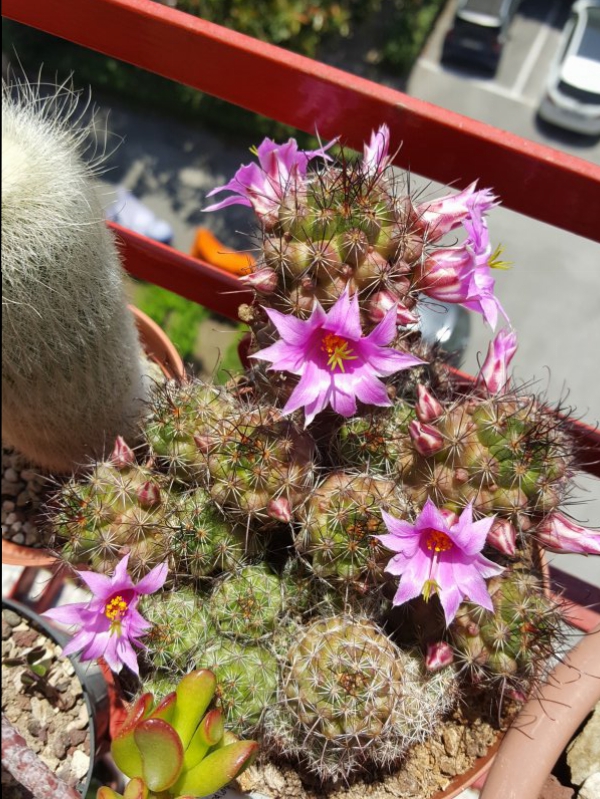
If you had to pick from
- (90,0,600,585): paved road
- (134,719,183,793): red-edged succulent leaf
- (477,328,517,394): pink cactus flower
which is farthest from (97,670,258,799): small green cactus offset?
(90,0,600,585): paved road

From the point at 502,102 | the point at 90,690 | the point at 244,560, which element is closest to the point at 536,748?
the point at 244,560

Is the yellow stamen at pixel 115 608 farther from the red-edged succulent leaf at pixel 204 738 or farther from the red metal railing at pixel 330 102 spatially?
the red metal railing at pixel 330 102

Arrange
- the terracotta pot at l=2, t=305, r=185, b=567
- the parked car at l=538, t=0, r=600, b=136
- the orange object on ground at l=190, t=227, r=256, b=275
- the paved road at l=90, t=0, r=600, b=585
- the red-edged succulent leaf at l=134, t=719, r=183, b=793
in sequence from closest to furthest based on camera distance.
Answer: the red-edged succulent leaf at l=134, t=719, r=183, b=793, the terracotta pot at l=2, t=305, r=185, b=567, the orange object on ground at l=190, t=227, r=256, b=275, the paved road at l=90, t=0, r=600, b=585, the parked car at l=538, t=0, r=600, b=136

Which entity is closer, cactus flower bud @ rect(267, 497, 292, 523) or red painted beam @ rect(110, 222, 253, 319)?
cactus flower bud @ rect(267, 497, 292, 523)

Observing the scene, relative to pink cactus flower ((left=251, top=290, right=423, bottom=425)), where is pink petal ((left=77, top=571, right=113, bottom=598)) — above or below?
below

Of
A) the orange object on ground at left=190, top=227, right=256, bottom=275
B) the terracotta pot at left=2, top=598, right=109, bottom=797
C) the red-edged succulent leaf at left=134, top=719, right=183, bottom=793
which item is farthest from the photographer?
the orange object on ground at left=190, top=227, right=256, bottom=275

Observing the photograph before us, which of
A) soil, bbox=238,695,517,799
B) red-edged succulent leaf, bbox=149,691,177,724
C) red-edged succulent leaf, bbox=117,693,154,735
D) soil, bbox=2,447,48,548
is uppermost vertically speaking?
red-edged succulent leaf, bbox=149,691,177,724

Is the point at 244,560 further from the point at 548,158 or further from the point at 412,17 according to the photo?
the point at 412,17

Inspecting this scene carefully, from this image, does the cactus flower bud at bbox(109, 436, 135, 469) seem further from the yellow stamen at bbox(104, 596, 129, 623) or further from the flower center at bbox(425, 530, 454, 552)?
the flower center at bbox(425, 530, 454, 552)
